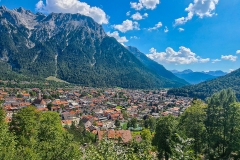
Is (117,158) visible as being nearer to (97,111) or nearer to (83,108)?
(97,111)

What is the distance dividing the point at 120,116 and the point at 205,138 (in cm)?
6900

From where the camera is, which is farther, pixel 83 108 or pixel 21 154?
pixel 83 108

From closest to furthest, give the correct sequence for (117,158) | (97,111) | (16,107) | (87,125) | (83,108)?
(117,158) → (87,125) → (16,107) → (97,111) → (83,108)

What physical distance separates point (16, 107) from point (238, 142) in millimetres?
92326

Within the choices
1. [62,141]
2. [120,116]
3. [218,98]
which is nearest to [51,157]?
[62,141]

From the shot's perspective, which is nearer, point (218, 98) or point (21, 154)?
point (21, 154)

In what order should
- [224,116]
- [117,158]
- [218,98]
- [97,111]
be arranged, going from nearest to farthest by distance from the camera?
1. [117,158]
2. [224,116]
3. [218,98]
4. [97,111]

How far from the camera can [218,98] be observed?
26.1 metres

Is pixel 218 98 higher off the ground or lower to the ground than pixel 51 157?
higher

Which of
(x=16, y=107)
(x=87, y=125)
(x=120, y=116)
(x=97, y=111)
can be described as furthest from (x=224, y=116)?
(x=16, y=107)

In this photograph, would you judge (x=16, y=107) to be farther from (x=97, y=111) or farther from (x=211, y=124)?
(x=211, y=124)

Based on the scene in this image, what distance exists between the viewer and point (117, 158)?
314 inches

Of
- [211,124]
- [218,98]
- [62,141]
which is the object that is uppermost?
[218,98]

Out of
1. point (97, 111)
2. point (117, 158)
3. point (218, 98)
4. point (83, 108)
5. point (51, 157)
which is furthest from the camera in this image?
point (83, 108)
